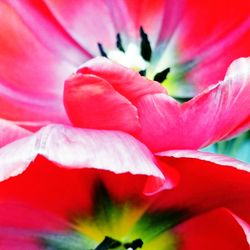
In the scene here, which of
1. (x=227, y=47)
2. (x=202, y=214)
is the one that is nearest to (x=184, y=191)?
(x=202, y=214)

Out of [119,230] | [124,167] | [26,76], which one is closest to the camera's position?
[124,167]

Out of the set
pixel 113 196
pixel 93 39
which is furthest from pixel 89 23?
pixel 113 196

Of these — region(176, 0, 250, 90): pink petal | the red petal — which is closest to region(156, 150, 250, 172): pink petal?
the red petal

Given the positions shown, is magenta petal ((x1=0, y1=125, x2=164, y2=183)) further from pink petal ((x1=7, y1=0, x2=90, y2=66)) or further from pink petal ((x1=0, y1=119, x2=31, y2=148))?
pink petal ((x1=7, y1=0, x2=90, y2=66))

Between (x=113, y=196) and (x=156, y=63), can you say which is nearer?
(x=113, y=196)

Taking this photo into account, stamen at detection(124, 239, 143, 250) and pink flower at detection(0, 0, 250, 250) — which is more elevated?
pink flower at detection(0, 0, 250, 250)

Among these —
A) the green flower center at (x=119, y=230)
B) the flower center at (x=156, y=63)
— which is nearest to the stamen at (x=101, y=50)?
the flower center at (x=156, y=63)

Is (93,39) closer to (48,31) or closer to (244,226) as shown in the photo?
(48,31)
